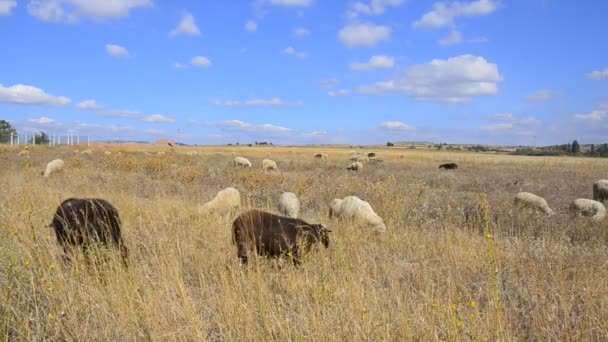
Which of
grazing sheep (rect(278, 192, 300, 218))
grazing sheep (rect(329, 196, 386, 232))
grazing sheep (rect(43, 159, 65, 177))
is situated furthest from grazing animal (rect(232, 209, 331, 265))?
grazing sheep (rect(43, 159, 65, 177))

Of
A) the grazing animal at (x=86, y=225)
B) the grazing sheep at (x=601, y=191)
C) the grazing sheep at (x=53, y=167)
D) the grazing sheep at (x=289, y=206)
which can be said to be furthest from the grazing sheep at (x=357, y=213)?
the grazing sheep at (x=53, y=167)

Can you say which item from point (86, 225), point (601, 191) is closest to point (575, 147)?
point (601, 191)

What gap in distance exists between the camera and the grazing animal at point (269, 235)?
16.5 feet

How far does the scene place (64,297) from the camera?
3646 mm

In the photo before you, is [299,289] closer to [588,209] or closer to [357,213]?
[357,213]

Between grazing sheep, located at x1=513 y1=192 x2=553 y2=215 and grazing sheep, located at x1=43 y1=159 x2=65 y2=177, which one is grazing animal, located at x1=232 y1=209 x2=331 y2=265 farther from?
grazing sheep, located at x1=43 y1=159 x2=65 y2=177

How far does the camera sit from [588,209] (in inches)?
442

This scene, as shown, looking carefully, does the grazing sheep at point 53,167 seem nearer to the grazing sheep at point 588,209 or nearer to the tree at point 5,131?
the grazing sheep at point 588,209

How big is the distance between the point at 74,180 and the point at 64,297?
12.0 metres

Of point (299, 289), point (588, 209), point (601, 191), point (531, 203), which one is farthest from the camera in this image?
point (601, 191)

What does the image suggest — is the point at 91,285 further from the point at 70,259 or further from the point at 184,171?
the point at 184,171

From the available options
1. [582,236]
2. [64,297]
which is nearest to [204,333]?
[64,297]

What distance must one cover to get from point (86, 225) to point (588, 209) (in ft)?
40.0

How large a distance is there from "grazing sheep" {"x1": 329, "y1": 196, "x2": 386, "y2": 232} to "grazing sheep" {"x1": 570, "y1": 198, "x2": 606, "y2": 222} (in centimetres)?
620
